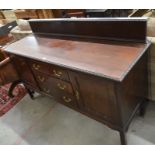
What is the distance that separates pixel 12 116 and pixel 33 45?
91 centimetres

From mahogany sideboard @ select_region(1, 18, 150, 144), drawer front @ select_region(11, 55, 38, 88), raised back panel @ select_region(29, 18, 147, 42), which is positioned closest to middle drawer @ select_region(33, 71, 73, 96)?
mahogany sideboard @ select_region(1, 18, 150, 144)

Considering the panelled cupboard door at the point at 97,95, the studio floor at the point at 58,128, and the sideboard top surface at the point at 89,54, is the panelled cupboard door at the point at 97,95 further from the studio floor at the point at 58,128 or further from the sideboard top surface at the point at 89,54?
the studio floor at the point at 58,128

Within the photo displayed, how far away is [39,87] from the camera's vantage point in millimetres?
1963

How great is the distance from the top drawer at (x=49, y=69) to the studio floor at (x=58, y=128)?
0.60m

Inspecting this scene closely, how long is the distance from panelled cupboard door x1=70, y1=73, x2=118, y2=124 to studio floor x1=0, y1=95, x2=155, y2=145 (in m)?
0.31

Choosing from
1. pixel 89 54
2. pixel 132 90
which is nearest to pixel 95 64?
pixel 89 54

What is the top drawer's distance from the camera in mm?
1443

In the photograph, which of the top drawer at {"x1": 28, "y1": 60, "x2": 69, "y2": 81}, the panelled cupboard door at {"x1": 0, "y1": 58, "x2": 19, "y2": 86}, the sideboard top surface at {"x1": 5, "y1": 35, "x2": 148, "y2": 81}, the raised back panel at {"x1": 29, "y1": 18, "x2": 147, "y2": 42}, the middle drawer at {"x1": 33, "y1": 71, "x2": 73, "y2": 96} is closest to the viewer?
the sideboard top surface at {"x1": 5, "y1": 35, "x2": 148, "y2": 81}

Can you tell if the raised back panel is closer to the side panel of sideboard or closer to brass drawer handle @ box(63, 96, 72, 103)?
the side panel of sideboard

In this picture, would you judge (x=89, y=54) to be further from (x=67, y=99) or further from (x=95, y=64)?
(x=67, y=99)

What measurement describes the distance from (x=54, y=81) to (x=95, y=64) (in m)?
0.52

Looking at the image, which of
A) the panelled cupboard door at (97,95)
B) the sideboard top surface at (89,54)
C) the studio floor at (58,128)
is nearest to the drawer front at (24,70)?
the sideboard top surface at (89,54)

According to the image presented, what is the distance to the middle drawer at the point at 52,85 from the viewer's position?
1.54m
